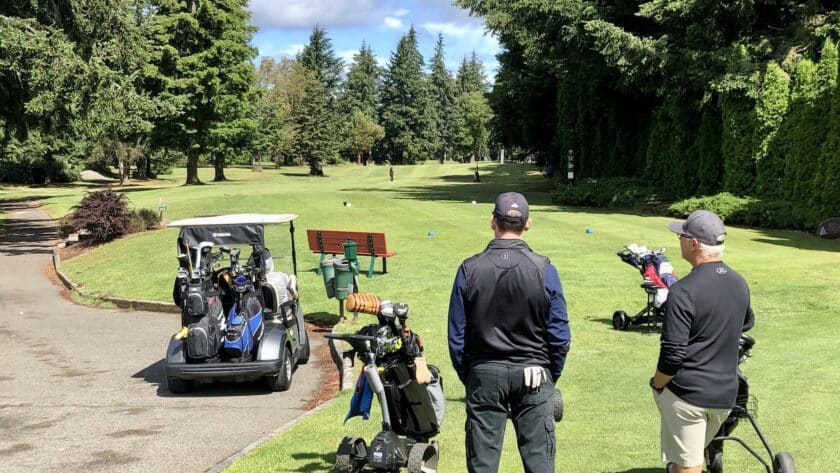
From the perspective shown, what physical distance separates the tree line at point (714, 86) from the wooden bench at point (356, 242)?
1552cm

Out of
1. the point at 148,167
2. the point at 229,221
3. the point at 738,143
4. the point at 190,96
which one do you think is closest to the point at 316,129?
the point at 148,167

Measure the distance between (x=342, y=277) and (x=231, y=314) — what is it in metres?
3.34

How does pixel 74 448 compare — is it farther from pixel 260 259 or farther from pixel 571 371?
pixel 571 371

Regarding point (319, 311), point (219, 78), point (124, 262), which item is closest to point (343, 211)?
point (124, 262)

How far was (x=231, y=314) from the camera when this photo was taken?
389 inches

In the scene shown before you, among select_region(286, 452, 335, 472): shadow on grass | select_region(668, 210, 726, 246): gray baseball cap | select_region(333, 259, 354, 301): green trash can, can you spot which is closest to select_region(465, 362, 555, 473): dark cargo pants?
select_region(668, 210, 726, 246): gray baseball cap

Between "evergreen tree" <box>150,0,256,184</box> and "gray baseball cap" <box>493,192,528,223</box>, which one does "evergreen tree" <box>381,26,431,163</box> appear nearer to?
"evergreen tree" <box>150,0,256,184</box>

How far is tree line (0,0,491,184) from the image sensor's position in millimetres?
25000

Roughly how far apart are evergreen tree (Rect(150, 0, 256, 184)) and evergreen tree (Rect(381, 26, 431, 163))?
170 ft

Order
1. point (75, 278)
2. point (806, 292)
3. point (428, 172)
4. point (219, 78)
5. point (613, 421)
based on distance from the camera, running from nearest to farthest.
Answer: point (613, 421) < point (806, 292) < point (75, 278) < point (219, 78) < point (428, 172)

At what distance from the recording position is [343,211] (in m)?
32.4

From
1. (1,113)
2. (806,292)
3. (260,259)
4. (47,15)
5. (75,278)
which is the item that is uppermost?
(47,15)

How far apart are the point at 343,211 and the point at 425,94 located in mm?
85398

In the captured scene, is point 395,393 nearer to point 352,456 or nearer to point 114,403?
point 352,456
